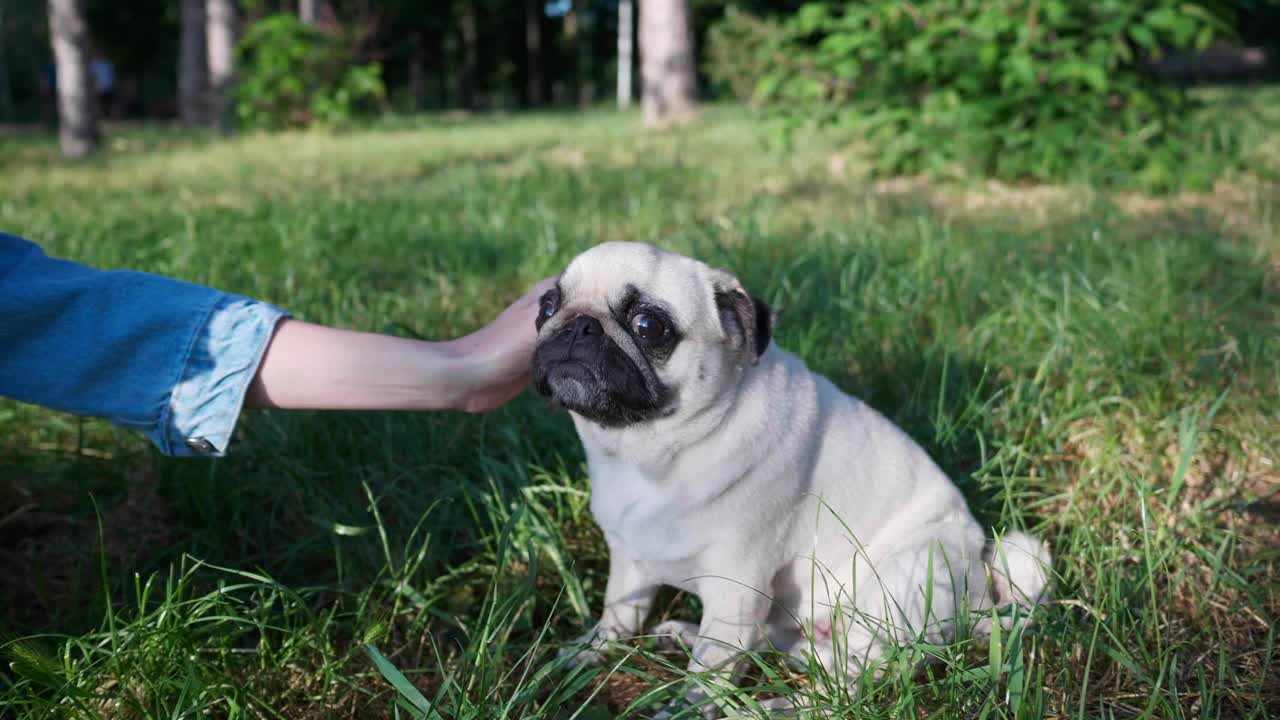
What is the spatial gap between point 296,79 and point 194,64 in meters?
6.58

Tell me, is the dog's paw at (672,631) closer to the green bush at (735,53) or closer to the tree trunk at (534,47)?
the green bush at (735,53)

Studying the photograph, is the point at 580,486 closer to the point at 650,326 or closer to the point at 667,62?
the point at 650,326

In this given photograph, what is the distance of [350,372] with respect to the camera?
183cm

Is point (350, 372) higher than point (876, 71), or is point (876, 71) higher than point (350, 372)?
point (876, 71)

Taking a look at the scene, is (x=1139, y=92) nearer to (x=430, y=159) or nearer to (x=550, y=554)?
(x=550, y=554)

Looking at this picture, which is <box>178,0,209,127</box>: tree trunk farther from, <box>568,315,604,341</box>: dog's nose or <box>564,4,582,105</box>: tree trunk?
<box>568,315,604,341</box>: dog's nose

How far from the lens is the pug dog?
67.7 inches

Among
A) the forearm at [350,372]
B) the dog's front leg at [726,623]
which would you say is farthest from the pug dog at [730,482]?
the forearm at [350,372]

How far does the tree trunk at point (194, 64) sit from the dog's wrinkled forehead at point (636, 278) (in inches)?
671

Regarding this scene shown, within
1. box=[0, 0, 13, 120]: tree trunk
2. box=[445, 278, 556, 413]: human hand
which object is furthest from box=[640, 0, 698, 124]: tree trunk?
box=[0, 0, 13, 120]: tree trunk

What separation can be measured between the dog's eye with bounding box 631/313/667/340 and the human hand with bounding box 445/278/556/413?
0.28 meters

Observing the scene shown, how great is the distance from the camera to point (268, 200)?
5.46 meters

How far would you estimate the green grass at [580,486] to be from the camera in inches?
59.1

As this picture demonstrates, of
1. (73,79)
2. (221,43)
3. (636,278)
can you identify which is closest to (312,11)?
(221,43)
